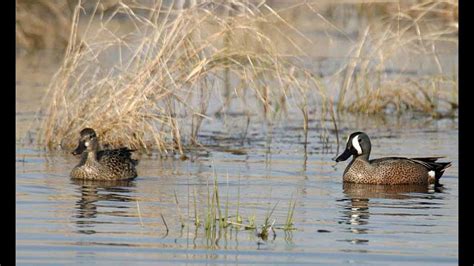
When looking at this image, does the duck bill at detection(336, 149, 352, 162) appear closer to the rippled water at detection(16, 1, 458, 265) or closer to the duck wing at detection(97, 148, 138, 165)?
the rippled water at detection(16, 1, 458, 265)

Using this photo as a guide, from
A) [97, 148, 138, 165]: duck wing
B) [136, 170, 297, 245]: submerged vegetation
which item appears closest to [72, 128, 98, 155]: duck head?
[97, 148, 138, 165]: duck wing

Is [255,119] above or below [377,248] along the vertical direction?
above

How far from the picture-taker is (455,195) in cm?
1159

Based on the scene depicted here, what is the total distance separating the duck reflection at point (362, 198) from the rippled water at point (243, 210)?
0.01m

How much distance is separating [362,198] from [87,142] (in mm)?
3178

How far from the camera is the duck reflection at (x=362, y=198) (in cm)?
948

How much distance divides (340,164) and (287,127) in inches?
100.0

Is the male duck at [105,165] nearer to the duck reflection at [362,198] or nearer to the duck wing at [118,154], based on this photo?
the duck wing at [118,154]

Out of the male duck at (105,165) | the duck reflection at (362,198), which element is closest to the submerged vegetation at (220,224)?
the duck reflection at (362,198)

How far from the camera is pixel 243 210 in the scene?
10.3 m

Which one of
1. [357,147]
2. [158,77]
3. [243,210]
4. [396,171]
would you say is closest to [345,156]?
[357,147]

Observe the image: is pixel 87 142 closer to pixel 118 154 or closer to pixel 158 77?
pixel 118 154
